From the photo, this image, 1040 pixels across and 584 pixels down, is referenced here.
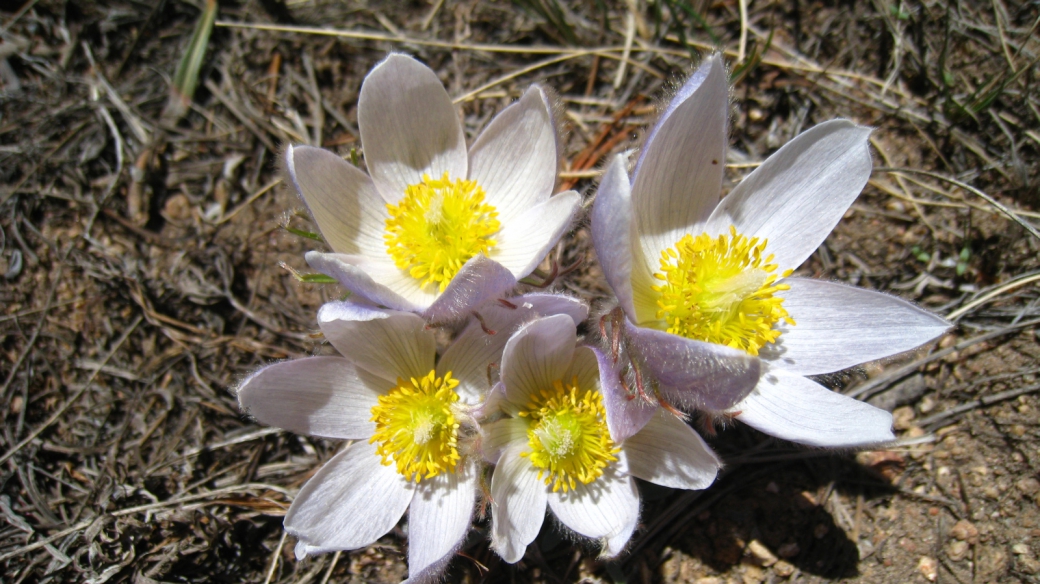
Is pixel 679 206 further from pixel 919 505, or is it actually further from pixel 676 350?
pixel 919 505

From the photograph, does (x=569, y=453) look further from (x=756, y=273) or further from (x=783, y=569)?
(x=783, y=569)

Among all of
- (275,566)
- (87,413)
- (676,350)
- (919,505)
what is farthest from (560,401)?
(87,413)

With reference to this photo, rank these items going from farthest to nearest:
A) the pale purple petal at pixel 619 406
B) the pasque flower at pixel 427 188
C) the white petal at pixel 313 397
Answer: the pasque flower at pixel 427 188 < the white petal at pixel 313 397 < the pale purple petal at pixel 619 406

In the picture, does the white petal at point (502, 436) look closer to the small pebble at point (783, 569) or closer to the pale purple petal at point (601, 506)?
the pale purple petal at point (601, 506)

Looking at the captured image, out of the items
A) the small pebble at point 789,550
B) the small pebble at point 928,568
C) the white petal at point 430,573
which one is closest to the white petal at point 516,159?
the white petal at point 430,573

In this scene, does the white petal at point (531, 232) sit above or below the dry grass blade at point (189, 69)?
below

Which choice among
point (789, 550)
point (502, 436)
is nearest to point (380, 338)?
point (502, 436)

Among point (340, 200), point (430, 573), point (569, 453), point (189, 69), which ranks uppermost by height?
point (189, 69)

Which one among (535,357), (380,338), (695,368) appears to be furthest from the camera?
(380,338)
